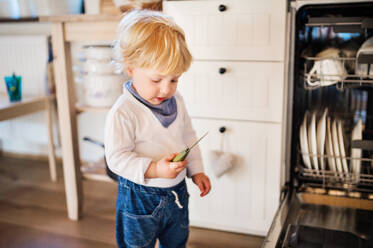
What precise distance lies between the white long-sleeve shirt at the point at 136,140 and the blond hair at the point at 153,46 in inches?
4.5

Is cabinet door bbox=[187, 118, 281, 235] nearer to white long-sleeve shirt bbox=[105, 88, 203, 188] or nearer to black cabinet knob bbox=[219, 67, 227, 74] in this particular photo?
black cabinet knob bbox=[219, 67, 227, 74]

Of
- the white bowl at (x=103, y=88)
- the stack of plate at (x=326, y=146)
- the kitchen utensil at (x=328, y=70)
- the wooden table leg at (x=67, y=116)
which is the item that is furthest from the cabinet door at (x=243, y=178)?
the wooden table leg at (x=67, y=116)

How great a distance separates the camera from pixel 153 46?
94 centimetres

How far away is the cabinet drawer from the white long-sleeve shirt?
390 millimetres

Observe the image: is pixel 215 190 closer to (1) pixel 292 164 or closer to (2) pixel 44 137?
(1) pixel 292 164

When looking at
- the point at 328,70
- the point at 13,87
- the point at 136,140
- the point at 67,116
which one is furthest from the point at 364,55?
the point at 13,87

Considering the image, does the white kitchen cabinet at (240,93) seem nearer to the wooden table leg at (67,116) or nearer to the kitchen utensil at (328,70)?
the kitchen utensil at (328,70)

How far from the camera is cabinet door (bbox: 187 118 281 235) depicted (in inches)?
56.3

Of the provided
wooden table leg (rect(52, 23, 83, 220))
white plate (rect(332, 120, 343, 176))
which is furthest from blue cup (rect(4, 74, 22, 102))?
white plate (rect(332, 120, 343, 176))

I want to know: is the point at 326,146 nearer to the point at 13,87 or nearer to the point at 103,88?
the point at 103,88

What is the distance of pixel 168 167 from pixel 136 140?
0.45 ft

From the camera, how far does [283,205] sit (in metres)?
1.26

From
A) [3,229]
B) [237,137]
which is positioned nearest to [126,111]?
[237,137]

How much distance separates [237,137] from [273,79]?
260 millimetres
